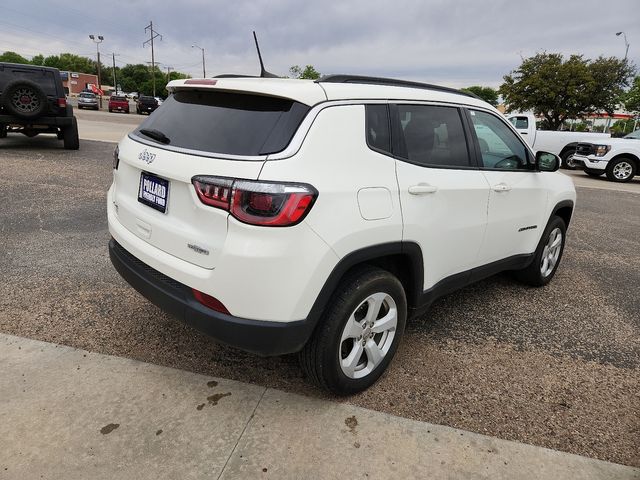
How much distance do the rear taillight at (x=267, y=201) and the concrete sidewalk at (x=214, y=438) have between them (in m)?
1.08

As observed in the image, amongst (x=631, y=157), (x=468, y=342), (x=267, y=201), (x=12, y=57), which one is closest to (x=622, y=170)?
(x=631, y=157)

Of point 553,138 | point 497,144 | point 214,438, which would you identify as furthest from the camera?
point 553,138

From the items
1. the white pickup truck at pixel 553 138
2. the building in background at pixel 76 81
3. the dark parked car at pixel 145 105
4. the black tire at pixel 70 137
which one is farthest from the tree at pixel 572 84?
the building in background at pixel 76 81

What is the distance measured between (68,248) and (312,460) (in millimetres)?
3695

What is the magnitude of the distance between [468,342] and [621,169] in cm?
1329

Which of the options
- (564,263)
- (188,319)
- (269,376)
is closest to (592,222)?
(564,263)

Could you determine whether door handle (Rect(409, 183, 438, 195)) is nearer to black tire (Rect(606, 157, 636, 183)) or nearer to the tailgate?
the tailgate

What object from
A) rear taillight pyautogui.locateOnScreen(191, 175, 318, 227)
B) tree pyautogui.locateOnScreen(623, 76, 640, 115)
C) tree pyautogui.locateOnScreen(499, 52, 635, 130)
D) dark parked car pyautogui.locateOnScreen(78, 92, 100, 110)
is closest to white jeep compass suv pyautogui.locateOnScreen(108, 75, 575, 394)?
rear taillight pyautogui.locateOnScreen(191, 175, 318, 227)

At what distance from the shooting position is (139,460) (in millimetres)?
2121

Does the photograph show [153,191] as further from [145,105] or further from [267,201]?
[145,105]

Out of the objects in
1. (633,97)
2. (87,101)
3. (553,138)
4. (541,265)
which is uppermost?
(633,97)

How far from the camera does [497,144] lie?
11.6 ft

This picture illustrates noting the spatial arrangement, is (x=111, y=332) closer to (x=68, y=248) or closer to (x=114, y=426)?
(x=114, y=426)

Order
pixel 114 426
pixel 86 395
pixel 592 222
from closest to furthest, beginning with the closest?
pixel 114 426 → pixel 86 395 → pixel 592 222
